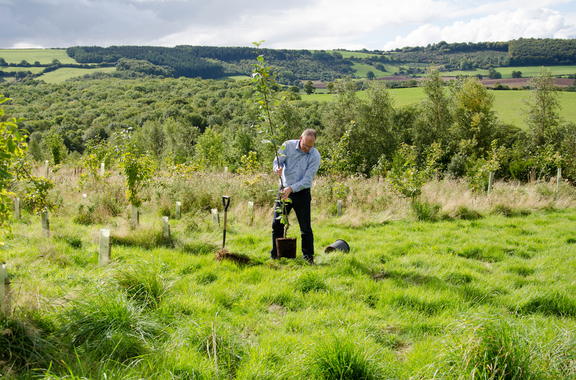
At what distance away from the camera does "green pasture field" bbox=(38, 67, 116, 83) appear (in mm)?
94125

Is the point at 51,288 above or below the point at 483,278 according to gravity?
A: above

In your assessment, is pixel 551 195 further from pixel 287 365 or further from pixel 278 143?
pixel 287 365

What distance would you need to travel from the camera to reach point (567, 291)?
366cm

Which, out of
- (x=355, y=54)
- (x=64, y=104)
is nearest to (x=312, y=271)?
(x=64, y=104)

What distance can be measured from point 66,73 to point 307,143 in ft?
406

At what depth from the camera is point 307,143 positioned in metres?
4.64

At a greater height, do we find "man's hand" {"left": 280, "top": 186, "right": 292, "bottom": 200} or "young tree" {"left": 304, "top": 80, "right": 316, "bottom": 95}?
"young tree" {"left": 304, "top": 80, "right": 316, "bottom": 95}

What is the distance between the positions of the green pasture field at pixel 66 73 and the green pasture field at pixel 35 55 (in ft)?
33.5

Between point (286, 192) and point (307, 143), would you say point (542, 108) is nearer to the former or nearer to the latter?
point (307, 143)

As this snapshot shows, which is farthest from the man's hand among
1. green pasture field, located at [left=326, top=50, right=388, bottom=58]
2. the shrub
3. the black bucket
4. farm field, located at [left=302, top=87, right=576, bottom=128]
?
green pasture field, located at [left=326, top=50, right=388, bottom=58]

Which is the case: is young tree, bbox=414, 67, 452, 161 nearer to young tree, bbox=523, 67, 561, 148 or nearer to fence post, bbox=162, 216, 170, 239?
young tree, bbox=523, 67, 561, 148

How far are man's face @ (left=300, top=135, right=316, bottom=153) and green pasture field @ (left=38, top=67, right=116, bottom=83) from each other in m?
114

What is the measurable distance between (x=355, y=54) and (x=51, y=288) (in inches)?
4975

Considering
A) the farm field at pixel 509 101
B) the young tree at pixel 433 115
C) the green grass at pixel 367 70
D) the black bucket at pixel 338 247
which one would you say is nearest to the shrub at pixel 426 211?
the black bucket at pixel 338 247
